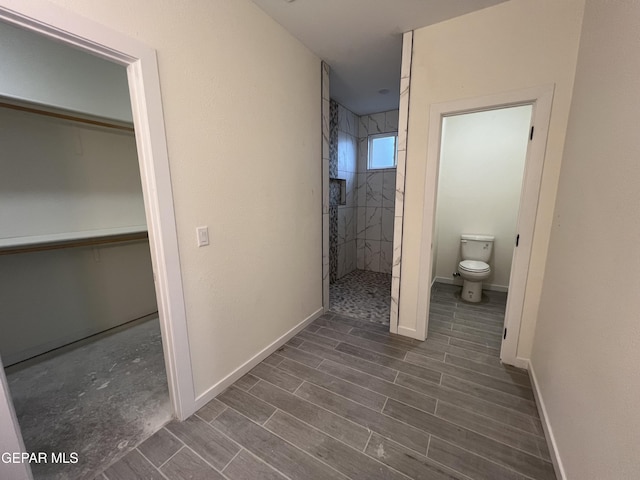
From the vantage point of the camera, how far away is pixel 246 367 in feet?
6.59

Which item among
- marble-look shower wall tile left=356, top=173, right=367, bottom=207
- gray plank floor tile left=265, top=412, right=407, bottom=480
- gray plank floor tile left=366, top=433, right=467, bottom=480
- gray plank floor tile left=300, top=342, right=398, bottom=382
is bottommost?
gray plank floor tile left=265, top=412, right=407, bottom=480

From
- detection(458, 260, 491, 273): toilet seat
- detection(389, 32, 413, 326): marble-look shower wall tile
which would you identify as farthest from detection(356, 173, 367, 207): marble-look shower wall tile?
detection(389, 32, 413, 326): marble-look shower wall tile

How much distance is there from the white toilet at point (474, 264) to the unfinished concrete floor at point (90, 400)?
10.7ft

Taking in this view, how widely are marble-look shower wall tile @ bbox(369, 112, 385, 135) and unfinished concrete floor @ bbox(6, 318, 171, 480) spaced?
4242mm

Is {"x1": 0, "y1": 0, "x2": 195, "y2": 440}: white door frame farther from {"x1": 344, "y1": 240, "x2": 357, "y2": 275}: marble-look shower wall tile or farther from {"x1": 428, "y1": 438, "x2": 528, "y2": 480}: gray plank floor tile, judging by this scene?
{"x1": 344, "y1": 240, "x2": 357, "y2": 275}: marble-look shower wall tile

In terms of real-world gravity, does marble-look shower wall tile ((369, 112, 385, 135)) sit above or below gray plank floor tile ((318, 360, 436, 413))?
above

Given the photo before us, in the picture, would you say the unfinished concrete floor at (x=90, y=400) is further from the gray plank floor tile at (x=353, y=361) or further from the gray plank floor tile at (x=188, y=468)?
the gray plank floor tile at (x=353, y=361)

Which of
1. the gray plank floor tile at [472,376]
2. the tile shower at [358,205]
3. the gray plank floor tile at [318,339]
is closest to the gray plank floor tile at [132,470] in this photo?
the gray plank floor tile at [318,339]

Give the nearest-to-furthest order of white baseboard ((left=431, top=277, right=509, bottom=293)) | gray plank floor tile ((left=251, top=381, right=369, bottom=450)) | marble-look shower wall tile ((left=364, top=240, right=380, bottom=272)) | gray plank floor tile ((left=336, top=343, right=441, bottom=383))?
gray plank floor tile ((left=251, top=381, right=369, bottom=450)) → gray plank floor tile ((left=336, top=343, right=441, bottom=383)) → white baseboard ((left=431, top=277, right=509, bottom=293)) → marble-look shower wall tile ((left=364, top=240, right=380, bottom=272))

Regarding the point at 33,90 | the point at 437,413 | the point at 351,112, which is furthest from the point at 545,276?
the point at 33,90

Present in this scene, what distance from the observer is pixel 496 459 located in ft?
4.35

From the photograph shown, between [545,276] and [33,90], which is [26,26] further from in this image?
[545,276]

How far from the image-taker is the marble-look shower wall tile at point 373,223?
14.7ft

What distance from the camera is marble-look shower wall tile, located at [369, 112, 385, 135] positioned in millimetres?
4237
